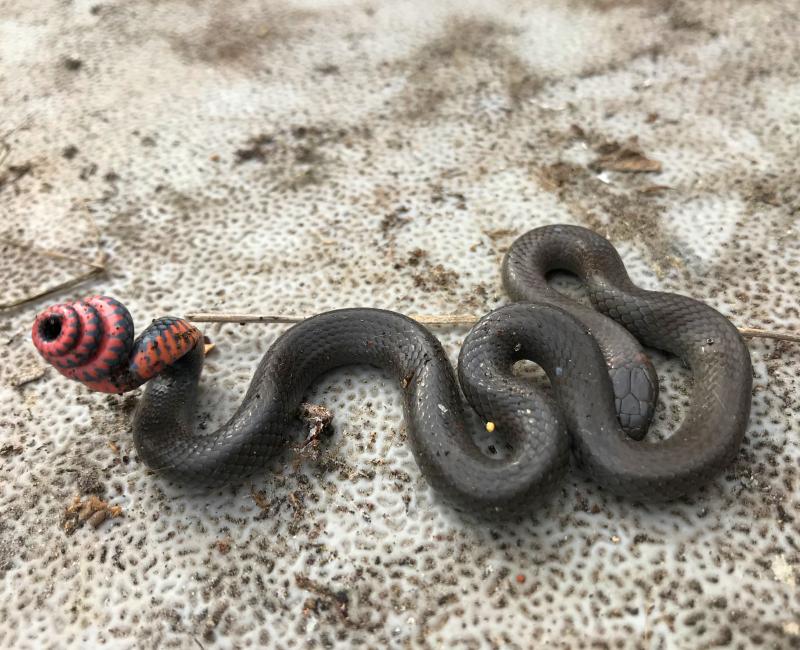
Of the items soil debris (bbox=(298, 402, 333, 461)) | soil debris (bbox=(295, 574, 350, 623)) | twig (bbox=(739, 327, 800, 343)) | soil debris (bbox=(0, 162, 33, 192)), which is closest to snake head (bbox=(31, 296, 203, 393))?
soil debris (bbox=(298, 402, 333, 461))

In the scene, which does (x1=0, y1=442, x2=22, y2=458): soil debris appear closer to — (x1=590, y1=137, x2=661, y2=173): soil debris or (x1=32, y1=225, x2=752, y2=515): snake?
(x1=32, y1=225, x2=752, y2=515): snake

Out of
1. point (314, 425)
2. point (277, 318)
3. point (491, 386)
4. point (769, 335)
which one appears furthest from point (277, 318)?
point (769, 335)

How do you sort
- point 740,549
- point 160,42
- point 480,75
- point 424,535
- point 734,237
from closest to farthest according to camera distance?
point 740,549, point 424,535, point 734,237, point 480,75, point 160,42

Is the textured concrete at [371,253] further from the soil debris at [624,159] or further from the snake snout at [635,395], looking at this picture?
the snake snout at [635,395]

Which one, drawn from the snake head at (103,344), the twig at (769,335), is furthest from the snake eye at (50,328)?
the twig at (769,335)

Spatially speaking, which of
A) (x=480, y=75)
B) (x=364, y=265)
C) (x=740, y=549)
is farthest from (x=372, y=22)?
(x=740, y=549)

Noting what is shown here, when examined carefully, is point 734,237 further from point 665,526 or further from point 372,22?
point 372,22

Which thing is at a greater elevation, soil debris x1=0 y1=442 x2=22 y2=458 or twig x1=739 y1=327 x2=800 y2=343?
twig x1=739 y1=327 x2=800 y2=343
